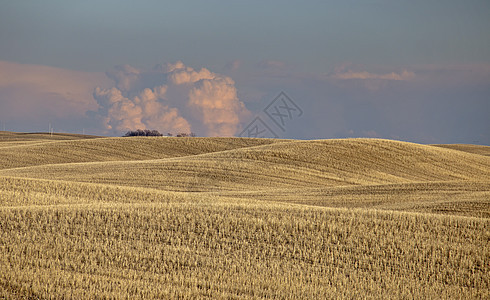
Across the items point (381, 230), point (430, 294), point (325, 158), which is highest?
point (325, 158)

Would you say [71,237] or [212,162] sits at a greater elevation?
[212,162]

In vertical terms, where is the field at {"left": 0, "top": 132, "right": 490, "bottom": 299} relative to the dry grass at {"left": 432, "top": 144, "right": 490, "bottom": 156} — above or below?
below

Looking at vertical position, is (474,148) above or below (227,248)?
above

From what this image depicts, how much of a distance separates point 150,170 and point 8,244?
1014 inches

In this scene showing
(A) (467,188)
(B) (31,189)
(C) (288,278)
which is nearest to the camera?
(C) (288,278)

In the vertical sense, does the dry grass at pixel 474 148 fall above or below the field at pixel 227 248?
above

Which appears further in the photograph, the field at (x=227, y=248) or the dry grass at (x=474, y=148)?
the dry grass at (x=474, y=148)

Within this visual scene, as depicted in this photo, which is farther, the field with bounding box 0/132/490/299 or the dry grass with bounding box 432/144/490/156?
the dry grass with bounding box 432/144/490/156

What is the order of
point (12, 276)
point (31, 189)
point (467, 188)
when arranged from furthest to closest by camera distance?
1. point (467, 188)
2. point (31, 189)
3. point (12, 276)

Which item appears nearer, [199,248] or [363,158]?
[199,248]

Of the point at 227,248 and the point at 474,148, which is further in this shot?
the point at 474,148

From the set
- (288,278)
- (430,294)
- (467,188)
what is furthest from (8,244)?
Result: (467,188)

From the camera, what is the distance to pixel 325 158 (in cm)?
4216

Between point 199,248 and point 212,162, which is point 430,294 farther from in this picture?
point 212,162
